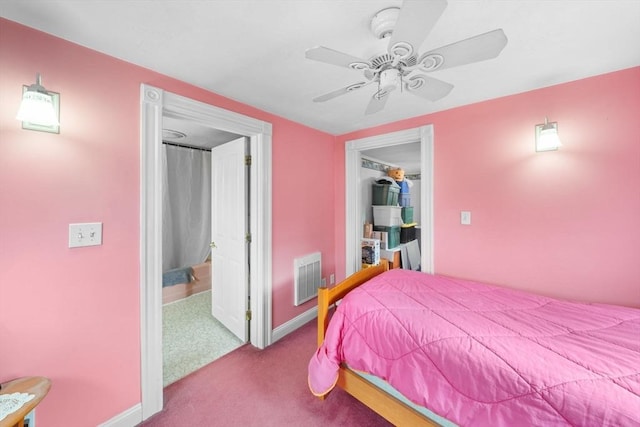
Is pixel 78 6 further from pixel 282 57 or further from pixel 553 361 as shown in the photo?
pixel 553 361

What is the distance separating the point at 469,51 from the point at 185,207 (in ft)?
11.8

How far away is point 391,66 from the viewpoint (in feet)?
3.92

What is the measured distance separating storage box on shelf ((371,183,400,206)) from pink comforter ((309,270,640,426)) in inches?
72.0

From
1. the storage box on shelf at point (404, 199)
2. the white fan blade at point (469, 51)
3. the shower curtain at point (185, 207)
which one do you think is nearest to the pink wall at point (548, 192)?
the white fan blade at point (469, 51)

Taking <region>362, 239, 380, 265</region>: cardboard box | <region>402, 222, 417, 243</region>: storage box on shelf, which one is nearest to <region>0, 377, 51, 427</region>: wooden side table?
<region>362, 239, 380, 265</region>: cardboard box

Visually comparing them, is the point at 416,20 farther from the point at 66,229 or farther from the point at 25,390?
the point at 25,390

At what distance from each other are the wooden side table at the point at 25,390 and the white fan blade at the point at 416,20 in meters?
2.08

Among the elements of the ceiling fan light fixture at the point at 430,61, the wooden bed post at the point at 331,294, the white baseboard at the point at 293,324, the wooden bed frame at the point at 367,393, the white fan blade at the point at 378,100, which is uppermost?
the ceiling fan light fixture at the point at 430,61

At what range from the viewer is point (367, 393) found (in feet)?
4.74

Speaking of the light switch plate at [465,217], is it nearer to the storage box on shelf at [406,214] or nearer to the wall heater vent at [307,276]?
the wall heater vent at [307,276]

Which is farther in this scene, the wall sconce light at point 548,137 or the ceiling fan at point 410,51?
the wall sconce light at point 548,137

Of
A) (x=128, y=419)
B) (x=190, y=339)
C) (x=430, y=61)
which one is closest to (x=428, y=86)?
(x=430, y=61)

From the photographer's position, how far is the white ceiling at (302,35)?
1.08 metres

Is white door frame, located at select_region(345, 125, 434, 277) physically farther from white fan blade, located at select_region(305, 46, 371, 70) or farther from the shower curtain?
the shower curtain
